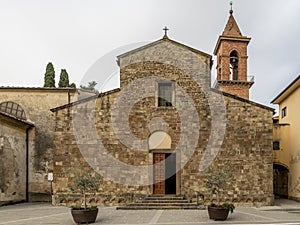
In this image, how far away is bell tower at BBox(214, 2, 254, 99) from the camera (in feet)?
87.6

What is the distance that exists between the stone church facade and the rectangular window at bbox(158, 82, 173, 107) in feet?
0.18

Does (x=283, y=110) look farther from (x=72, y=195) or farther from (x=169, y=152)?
(x=72, y=195)

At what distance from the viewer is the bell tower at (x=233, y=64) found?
26.7m

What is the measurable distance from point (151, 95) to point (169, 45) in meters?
2.96

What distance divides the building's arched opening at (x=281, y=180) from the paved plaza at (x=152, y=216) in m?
6.18

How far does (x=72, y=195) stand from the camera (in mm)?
17172

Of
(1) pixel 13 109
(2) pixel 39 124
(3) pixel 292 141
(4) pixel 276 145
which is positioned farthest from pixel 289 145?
(1) pixel 13 109

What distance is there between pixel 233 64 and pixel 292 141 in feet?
29.9

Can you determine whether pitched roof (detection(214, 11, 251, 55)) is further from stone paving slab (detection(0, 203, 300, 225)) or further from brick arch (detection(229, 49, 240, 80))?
stone paving slab (detection(0, 203, 300, 225))

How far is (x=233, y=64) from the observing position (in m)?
28.0

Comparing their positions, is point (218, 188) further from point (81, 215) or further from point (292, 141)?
point (292, 141)

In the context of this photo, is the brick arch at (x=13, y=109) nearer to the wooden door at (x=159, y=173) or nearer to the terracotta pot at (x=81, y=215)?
the wooden door at (x=159, y=173)

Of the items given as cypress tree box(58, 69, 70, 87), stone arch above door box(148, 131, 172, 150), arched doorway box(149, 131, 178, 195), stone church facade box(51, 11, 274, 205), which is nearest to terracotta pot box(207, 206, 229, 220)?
stone church facade box(51, 11, 274, 205)

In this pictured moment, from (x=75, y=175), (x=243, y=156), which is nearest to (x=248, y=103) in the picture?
(x=243, y=156)
